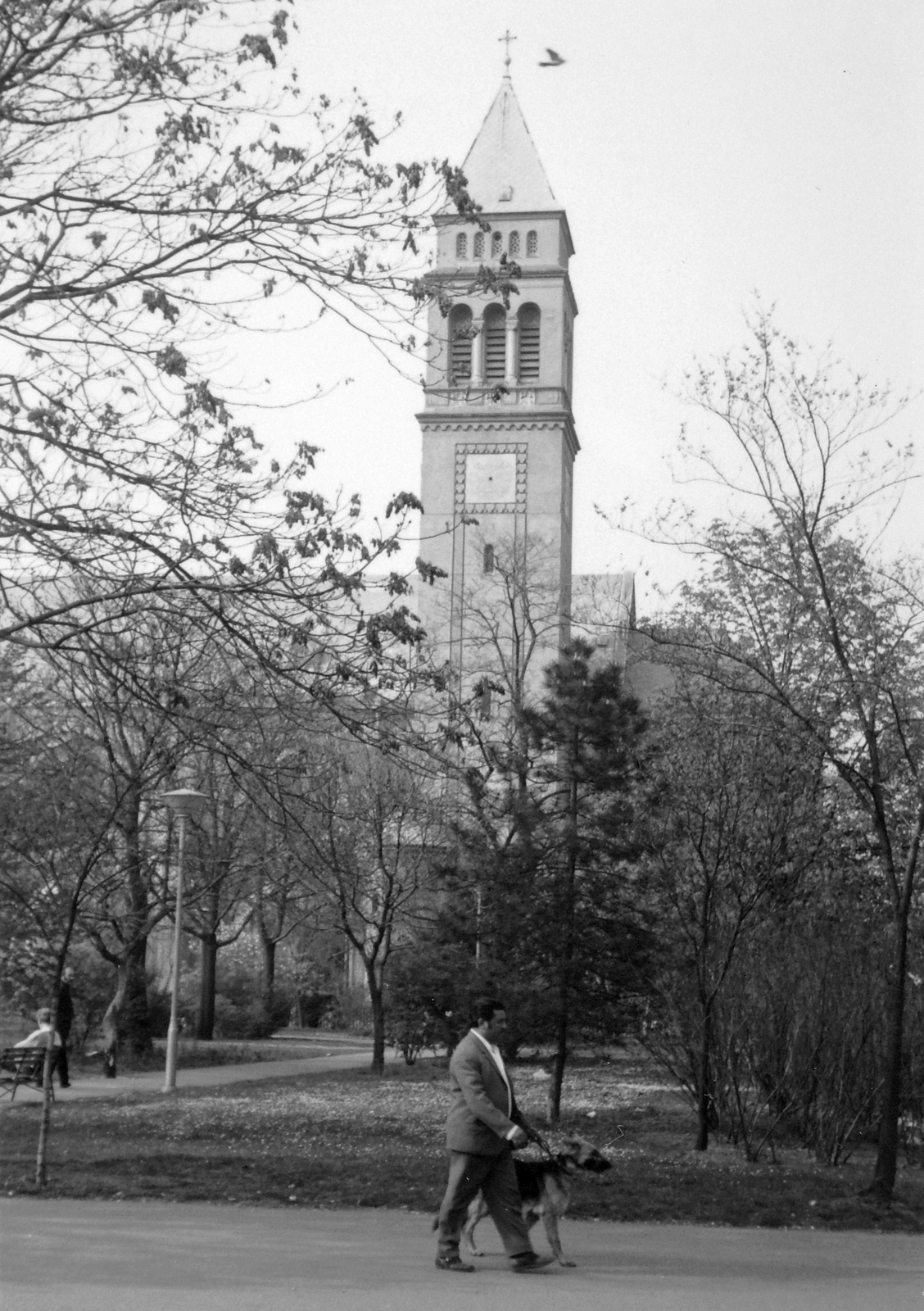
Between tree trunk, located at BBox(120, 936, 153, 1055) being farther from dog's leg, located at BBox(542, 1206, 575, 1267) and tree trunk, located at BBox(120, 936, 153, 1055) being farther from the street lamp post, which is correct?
dog's leg, located at BBox(542, 1206, 575, 1267)

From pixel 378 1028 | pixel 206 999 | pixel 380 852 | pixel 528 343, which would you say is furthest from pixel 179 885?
pixel 528 343

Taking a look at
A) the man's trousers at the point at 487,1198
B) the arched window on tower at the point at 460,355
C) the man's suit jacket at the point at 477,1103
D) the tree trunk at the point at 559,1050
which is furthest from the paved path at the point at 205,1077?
the arched window on tower at the point at 460,355

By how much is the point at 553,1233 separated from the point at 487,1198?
50 cm

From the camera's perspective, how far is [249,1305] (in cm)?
837

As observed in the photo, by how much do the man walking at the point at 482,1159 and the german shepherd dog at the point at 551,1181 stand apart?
0.48 ft

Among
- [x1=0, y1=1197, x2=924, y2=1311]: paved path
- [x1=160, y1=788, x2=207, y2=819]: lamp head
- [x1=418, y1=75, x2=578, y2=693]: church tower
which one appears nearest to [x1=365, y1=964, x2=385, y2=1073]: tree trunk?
[x1=160, y1=788, x2=207, y2=819]: lamp head

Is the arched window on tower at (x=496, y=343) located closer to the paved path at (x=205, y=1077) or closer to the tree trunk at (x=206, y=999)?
the tree trunk at (x=206, y=999)

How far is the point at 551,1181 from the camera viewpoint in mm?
10094

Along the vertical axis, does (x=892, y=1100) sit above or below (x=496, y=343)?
below

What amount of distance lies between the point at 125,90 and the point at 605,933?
42.5 ft

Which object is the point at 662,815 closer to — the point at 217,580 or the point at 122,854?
the point at 217,580

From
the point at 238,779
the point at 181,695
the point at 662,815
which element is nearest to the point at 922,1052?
the point at 662,815

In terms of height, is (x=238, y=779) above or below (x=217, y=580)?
below

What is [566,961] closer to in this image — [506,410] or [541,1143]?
[541,1143]
